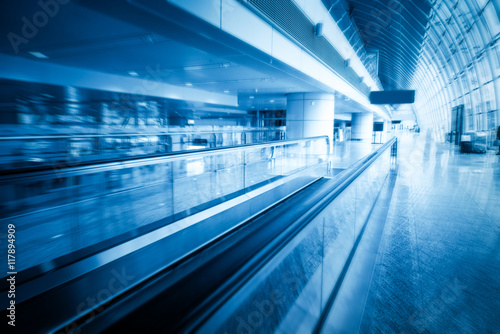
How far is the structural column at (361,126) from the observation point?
111 feet

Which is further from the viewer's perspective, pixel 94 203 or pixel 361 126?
pixel 361 126

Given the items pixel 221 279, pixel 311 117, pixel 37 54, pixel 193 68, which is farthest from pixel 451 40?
pixel 221 279

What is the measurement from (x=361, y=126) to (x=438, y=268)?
33.8m

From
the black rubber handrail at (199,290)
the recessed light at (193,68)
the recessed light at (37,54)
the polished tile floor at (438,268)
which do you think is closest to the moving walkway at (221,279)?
the black rubber handrail at (199,290)

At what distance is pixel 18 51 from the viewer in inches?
372

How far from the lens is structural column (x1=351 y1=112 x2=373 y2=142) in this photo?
111 ft

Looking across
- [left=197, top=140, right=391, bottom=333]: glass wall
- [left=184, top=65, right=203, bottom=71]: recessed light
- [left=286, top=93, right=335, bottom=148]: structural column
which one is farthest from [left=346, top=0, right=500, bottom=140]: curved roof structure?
[left=197, top=140, right=391, bottom=333]: glass wall

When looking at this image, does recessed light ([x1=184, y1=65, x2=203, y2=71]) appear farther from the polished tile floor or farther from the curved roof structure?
the curved roof structure

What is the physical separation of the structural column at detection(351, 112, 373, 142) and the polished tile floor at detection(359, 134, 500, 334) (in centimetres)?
2982

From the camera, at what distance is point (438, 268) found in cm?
294

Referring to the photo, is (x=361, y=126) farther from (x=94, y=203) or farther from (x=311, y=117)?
(x=94, y=203)

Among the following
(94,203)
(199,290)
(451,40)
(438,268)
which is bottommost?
(438,268)

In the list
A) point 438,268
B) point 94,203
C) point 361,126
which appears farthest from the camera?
point 361,126

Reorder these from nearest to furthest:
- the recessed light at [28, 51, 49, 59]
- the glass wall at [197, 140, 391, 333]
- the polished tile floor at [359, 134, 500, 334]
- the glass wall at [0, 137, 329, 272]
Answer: the glass wall at [197, 140, 391, 333] → the polished tile floor at [359, 134, 500, 334] → the glass wall at [0, 137, 329, 272] → the recessed light at [28, 51, 49, 59]
